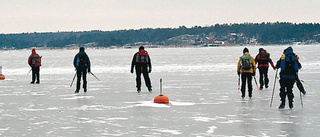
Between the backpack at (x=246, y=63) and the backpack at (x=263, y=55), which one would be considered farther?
the backpack at (x=263, y=55)

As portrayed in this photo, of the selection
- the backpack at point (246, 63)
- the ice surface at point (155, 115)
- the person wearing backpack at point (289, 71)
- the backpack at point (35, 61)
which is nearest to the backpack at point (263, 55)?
the ice surface at point (155, 115)

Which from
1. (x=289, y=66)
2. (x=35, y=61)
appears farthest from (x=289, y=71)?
(x=35, y=61)

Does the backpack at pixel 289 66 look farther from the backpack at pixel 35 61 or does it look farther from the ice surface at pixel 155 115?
the backpack at pixel 35 61

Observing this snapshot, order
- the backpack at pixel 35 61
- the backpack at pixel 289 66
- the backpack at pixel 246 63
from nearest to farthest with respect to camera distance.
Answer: the backpack at pixel 289 66, the backpack at pixel 246 63, the backpack at pixel 35 61

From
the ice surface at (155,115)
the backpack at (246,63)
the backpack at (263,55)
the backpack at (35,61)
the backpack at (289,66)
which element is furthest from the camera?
the backpack at (35,61)

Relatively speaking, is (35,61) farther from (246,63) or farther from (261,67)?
(246,63)

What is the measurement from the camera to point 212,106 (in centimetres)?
1451

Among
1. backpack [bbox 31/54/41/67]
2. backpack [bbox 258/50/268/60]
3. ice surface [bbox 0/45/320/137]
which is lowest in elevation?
ice surface [bbox 0/45/320/137]

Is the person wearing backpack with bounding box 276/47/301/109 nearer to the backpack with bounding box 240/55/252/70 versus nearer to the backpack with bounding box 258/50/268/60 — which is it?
the backpack with bounding box 240/55/252/70

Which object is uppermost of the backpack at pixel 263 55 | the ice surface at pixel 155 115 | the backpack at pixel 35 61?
the backpack at pixel 263 55

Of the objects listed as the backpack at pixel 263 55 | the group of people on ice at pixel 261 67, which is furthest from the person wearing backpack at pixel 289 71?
the backpack at pixel 263 55

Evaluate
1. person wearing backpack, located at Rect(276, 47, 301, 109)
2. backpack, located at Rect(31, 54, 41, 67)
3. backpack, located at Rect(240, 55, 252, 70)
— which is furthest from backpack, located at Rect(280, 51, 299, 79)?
backpack, located at Rect(31, 54, 41, 67)

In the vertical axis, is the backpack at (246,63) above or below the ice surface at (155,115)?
above

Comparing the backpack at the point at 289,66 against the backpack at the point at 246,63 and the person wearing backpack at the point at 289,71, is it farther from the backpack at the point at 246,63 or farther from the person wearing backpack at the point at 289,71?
the backpack at the point at 246,63
